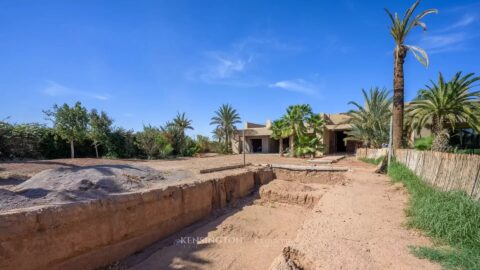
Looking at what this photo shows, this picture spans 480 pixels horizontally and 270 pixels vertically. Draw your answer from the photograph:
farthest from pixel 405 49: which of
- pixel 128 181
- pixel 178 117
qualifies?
pixel 178 117

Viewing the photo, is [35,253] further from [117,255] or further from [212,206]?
[212,206]

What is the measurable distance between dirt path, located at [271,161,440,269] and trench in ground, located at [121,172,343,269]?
3.05 ft

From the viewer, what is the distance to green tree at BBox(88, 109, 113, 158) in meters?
20.0

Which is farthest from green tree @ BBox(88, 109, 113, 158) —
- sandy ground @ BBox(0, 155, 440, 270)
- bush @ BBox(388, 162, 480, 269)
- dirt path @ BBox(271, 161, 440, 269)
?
bush @ BBox(388, 162, 480, 269)

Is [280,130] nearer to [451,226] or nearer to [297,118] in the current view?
[297,118]

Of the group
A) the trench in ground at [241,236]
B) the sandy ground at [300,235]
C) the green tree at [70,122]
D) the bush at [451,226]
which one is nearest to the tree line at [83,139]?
the green tree at [70,122]

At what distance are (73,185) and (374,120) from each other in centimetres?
2056

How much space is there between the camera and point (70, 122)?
18312 mm

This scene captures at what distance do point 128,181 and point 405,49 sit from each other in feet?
45.1

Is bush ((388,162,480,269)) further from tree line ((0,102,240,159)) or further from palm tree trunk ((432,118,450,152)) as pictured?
tree line ((0,102,240,159))

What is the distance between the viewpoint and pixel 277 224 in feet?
25.7

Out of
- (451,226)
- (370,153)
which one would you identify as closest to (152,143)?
(370,153)

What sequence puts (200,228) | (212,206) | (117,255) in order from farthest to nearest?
(212,206), (200,228), (117,255)

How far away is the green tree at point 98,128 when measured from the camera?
1997cm
